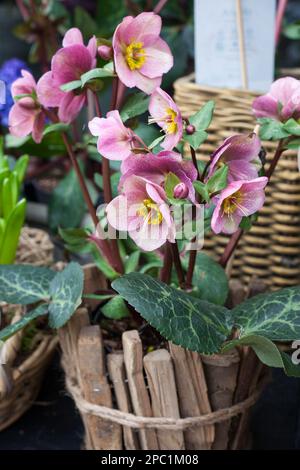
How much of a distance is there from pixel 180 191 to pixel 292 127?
128 mm

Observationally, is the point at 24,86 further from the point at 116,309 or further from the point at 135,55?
the point at 116,309

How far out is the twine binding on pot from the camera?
591 mm

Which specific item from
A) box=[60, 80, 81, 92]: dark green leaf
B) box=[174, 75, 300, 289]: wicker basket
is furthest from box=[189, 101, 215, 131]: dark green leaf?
box=[174, 75, 300, 289]: wicker basket

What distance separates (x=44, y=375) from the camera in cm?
83

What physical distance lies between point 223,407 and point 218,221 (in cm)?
21

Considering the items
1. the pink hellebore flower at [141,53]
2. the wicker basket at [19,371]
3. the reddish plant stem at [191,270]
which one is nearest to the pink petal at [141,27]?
the pink hellebore flower at [141,53]

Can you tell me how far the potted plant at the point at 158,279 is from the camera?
51 centimetres

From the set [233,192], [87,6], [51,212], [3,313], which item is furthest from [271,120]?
[87,6]

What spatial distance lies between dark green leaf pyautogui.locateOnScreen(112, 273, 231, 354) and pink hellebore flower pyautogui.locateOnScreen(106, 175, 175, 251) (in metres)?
0.04

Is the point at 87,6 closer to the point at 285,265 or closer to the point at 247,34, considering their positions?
the point at 247,34

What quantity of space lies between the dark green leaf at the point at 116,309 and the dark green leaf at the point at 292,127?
236 millimetres

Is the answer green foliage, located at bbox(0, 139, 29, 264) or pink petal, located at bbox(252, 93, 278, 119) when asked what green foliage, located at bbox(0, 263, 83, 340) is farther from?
pink petal, located at bbox(252, 93, 278, 119)

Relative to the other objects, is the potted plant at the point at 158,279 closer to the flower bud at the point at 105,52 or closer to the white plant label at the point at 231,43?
the flower bud at the point at 105,52

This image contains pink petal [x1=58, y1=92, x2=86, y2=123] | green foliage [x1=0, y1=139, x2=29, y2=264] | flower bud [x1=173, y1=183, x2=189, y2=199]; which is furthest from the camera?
green foliage [x1=0, y1=139, x2=29, y2=264]
